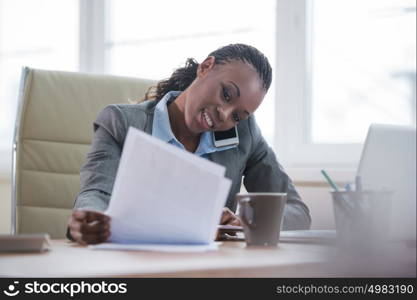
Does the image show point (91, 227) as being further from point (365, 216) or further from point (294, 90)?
point (294, 90)

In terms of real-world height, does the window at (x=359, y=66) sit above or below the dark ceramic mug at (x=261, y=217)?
above

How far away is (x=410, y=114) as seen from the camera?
2271 millimetres

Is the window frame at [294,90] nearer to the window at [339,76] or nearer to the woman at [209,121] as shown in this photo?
the window at [339,76]

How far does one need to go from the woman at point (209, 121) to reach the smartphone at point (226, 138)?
1 cm

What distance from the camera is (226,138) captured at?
5.47 feet

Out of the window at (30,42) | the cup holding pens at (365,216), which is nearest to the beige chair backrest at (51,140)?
the cup holding pens at (365,216)

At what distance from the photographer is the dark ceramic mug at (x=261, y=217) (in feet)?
3.25

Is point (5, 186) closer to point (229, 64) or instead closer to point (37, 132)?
point (37, 132)

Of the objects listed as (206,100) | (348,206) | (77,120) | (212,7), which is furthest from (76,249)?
(212,7)

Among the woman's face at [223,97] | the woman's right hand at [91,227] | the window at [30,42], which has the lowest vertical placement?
the woman's right hand at [91,227]

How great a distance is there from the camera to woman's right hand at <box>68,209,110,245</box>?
0.94 meters

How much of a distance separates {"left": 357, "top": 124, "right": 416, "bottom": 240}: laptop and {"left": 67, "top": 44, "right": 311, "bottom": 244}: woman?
51 centimetres

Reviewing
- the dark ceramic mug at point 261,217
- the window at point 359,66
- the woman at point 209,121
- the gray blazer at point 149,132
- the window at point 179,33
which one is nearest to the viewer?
the dark ceramic mug at point 261,217

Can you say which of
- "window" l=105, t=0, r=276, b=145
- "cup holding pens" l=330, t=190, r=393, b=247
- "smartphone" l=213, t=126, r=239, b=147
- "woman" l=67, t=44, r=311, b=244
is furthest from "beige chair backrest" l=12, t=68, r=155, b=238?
"cup holding pens" l=330, t=190, r=393, b=247
